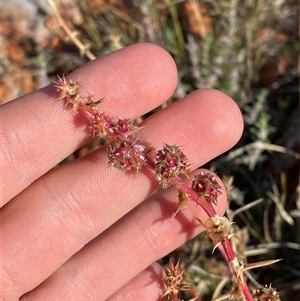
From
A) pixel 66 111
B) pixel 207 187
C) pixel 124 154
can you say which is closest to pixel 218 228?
pixel 207 187

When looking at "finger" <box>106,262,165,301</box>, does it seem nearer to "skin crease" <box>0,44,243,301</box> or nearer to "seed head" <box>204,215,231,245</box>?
"skin crease" <box>0,44,243,301</box>

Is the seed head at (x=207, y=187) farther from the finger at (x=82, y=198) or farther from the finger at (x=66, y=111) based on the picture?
the finger at (x=66, y=111)

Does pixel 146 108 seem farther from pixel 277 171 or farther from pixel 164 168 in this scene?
pixel 277 171

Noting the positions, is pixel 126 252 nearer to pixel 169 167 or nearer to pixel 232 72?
pixel 169 167

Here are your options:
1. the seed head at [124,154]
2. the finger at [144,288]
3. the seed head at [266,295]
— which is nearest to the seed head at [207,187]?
the seed head at [124,154]

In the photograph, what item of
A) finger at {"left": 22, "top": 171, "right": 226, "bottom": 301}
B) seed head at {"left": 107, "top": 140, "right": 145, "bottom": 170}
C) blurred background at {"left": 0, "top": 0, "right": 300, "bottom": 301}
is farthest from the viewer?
blurred background at {"left": 0, "top": 0, "right": 300, "bottom": 301}

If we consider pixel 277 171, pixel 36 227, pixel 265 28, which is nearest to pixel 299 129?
pixel 277 171

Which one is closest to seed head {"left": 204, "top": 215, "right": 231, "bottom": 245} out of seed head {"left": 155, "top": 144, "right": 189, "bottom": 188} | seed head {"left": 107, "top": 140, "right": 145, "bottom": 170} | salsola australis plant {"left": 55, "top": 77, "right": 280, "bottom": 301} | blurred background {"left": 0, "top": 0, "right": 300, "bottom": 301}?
salsola australis plant {"left": 55, "top": 77, "right": 280, "bottom": 301}
